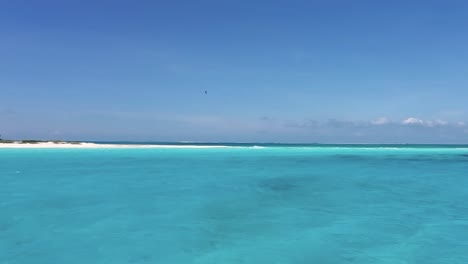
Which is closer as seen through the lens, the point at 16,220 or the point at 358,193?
the point at 16,220

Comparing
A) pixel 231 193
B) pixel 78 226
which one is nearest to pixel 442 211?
pixel 231 193

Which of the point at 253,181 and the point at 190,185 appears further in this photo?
the point at 253,181

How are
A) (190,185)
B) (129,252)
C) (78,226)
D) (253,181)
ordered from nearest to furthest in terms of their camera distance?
(129,252) → (78,226) → (190,185) → (253,181)

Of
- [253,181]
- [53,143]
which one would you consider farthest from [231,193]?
[53,143]

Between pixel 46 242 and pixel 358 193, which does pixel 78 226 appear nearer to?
pixel 46 242

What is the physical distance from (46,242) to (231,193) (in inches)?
309

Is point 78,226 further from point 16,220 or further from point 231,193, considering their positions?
point 231,193

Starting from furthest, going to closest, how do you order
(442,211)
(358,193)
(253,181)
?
(253,181), (358,193), (442,211)

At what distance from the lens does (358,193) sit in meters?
15.1

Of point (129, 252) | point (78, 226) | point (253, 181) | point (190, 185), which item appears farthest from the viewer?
point (253, 181)

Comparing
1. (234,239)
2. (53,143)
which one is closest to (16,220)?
(234,239)

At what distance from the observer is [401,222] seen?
1012 centimetres

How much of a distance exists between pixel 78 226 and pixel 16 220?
207cm

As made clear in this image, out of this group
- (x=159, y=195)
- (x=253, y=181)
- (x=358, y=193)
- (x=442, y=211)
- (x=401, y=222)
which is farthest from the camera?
(x=253, y=181)
